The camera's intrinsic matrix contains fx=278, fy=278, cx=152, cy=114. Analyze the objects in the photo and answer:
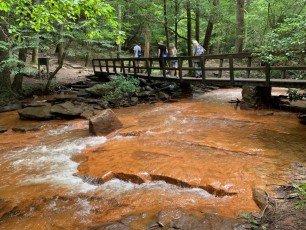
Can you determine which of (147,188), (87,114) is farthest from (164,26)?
(147,188)

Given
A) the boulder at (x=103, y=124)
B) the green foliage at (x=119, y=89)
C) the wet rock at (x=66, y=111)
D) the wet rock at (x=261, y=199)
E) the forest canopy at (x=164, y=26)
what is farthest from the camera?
the green foliage at (x=119, y=89)

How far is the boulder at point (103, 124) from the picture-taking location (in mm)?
8234

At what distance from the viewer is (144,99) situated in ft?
45.4

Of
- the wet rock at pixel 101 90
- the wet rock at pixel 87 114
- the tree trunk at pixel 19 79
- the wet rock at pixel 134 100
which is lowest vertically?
the wet rock at pixel 87 114

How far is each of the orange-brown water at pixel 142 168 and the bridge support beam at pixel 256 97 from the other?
1.18 m

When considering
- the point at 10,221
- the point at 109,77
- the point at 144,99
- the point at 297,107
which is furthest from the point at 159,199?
the point at 109,77

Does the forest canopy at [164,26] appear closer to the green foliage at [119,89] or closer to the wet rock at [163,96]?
the green foliage at [119,89]

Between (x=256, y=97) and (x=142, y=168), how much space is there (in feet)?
22.0

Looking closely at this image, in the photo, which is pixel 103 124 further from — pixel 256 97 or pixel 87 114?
pixel 256 97

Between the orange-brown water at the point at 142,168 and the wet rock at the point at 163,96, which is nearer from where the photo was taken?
the orange-brown water at the point at 142,168

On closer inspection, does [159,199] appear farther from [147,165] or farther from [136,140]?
[136,140]

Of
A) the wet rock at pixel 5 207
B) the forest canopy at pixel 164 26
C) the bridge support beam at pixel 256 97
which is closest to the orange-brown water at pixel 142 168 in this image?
the wet rock at pixel 5 207

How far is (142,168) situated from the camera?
18.4 ft

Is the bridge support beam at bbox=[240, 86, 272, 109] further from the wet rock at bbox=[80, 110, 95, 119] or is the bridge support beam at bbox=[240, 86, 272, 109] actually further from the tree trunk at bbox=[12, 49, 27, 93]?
the tree trunk at bbox=[12, 49, 27, 93]
